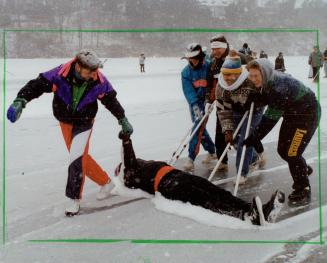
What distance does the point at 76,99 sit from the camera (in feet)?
13.4

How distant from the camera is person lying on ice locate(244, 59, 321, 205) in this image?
4.02 m

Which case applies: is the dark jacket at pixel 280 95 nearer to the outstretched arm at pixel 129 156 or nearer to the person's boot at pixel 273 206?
the person's boot at pixel 273 206

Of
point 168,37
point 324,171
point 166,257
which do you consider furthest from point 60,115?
point 324,171

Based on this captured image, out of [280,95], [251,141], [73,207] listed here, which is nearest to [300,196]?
[251,141]

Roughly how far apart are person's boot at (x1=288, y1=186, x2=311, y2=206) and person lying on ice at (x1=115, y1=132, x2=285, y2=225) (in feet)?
2.18

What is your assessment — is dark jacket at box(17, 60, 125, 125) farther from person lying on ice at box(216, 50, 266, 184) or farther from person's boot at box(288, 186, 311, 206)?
person's boot at box(288, 186, 311, 206)

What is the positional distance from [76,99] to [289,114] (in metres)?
1.90

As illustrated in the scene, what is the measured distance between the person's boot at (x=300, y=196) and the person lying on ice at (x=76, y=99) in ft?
5.37

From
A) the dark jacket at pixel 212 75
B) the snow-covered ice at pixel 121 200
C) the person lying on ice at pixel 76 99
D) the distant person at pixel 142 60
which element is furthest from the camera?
the dark jacket at pixel 212 75

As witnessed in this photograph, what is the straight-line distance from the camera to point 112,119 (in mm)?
4762

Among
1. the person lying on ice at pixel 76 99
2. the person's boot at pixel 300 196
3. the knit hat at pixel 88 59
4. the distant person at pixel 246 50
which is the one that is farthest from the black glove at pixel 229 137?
the knit hat at pixel 88 59

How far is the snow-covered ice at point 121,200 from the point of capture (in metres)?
3.39

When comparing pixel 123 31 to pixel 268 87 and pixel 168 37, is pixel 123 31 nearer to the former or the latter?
pixel 168 37

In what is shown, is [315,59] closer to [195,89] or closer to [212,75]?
[212,75]
